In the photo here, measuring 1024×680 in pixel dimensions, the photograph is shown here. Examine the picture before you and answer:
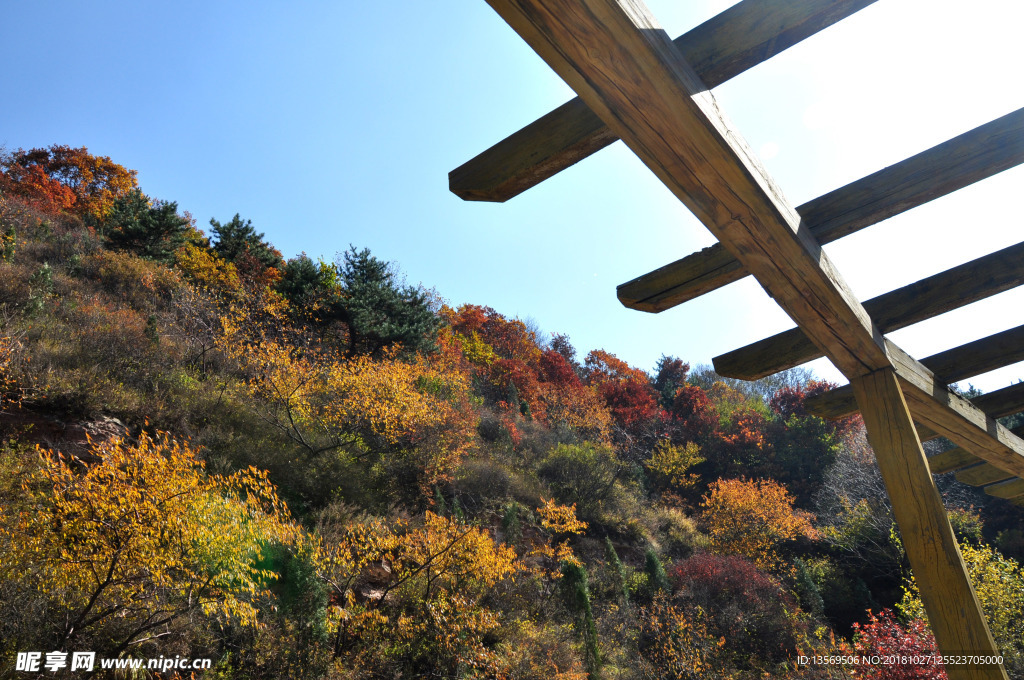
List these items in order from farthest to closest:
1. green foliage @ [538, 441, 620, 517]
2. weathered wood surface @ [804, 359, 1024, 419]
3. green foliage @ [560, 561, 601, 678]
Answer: green foliage @ [538, 441, 620, 517], green foliage @ [560, 561, 601, 678], weathered wood surface @ [804, 359, 1024, 419]

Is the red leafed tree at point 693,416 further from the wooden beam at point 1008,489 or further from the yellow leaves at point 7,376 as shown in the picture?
the yellow leaves at point 7,376

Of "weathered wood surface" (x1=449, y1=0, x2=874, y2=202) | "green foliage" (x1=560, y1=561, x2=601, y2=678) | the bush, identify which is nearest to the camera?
"weathered wood surface" (x1=449, y1=0, x2=874, y2=202)

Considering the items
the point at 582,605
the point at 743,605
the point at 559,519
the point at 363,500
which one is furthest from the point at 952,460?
the point at 559,519

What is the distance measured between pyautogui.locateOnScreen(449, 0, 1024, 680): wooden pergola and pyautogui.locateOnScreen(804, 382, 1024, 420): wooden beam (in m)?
0.34

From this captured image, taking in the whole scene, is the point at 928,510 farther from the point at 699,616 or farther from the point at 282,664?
the point at 699,616

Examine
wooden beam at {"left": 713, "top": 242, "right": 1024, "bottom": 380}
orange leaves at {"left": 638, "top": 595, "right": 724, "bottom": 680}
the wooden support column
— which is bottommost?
orange leaves at {"left": 638, "top": 595, "right": 724, "bottom": 680}

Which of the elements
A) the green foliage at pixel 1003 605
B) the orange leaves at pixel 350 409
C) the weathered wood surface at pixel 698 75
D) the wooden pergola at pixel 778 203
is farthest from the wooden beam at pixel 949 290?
the orange leaves at pixel 350 409

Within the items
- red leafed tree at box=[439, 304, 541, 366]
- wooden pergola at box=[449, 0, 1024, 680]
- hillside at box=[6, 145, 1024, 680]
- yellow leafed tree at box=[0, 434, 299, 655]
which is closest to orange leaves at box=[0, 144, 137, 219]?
hillside at box=[6, 145, 1024, 680]

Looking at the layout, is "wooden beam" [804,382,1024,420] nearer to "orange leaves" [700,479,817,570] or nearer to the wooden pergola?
the wooden pergola

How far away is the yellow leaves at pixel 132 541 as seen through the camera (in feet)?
15.4

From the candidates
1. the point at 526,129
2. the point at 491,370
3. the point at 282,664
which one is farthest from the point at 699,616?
the point at 491,370

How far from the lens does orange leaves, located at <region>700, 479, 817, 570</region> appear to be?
43.5 ft

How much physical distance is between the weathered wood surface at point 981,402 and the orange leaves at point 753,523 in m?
11.9

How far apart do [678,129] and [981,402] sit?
2.63 meters
